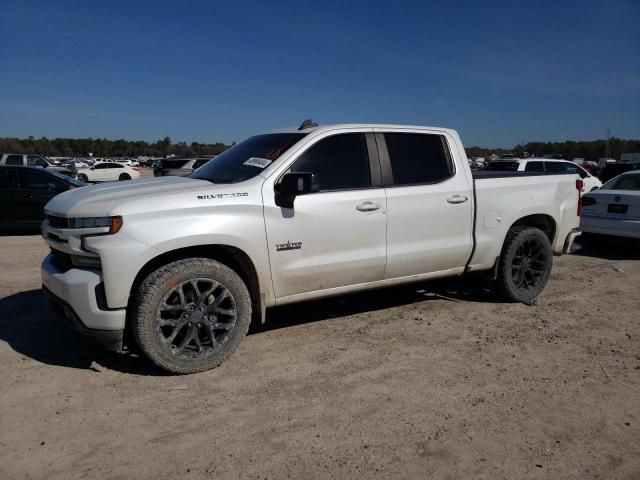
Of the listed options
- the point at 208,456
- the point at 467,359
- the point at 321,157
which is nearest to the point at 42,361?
the point at 208,456

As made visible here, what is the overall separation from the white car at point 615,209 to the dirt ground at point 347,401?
382cm

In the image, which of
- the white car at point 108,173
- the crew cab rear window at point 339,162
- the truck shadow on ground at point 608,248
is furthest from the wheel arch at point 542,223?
the white car at point 108,173

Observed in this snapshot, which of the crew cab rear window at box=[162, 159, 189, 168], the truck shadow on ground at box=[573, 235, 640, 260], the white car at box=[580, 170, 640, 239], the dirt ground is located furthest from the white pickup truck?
the crew cab rear window at box=[162, 159, 189, 168]

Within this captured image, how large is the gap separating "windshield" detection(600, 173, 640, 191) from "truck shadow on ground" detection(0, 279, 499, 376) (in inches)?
186

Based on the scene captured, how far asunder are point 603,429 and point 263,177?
2.99 metres

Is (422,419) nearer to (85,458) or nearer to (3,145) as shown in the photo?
(85,458)

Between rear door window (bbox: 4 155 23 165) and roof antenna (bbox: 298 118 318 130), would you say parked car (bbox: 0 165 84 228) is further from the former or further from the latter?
rear door window (bbox: 4 155 23 165)

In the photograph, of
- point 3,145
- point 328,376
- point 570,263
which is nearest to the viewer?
point 328,376

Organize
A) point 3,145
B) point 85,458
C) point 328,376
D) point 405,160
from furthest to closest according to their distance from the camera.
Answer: point 3,145
point 405,160
point 328,376
point 85,458

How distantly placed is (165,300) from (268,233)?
948mm

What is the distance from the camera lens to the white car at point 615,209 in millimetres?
8453

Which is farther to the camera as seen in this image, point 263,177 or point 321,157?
point 321,157

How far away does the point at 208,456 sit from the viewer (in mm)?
2832

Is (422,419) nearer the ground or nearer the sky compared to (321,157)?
nearer the ground
